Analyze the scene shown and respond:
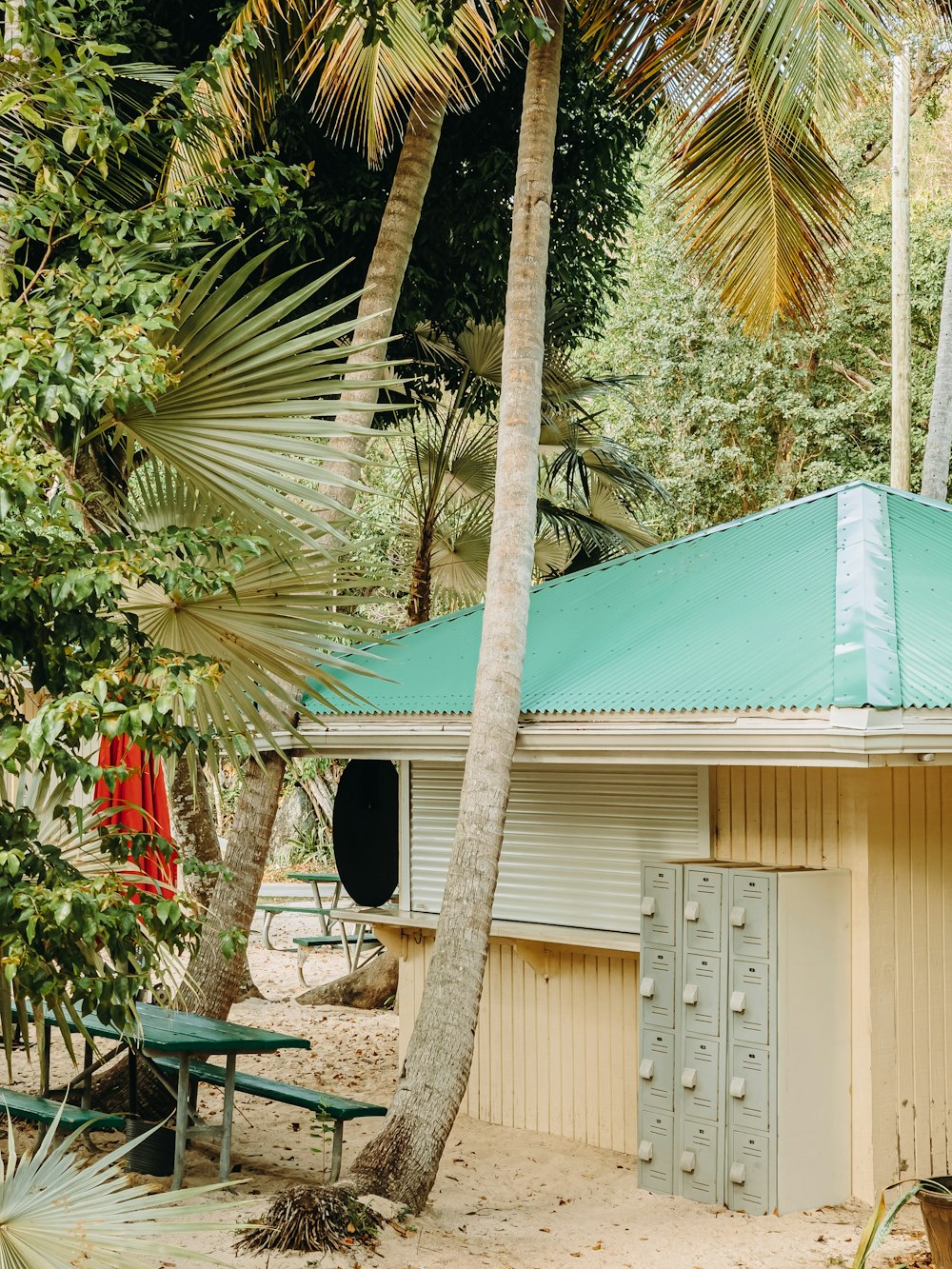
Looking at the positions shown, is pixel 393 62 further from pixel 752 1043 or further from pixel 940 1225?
pixel 940 1225

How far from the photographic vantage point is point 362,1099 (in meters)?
9.88

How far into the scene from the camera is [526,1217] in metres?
7.19

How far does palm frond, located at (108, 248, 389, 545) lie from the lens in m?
5.16

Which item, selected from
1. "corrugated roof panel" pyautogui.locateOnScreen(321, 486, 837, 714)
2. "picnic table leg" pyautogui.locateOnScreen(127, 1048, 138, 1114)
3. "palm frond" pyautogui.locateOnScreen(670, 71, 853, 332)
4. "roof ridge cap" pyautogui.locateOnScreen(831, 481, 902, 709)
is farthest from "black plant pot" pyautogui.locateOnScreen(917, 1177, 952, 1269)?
"palm frond" pyautogui.locateOnScreen(670, 71, 853, 332)

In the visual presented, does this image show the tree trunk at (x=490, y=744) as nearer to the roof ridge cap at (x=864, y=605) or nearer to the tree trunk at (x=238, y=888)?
the tree trunk at (x=238, y=888)

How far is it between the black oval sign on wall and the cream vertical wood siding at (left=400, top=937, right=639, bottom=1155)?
3.28 ft

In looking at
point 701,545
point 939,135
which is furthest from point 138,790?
point 939,135

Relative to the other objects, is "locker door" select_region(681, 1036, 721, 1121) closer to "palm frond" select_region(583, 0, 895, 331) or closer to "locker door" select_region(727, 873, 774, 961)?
"locker door" select_region(727, 873, 774, 961)

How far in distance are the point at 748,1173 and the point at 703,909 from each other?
1.36m

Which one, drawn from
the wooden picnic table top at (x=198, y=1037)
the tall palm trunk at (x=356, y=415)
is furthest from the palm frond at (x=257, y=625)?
the wooden picnic table top at (x=198, y=1037)

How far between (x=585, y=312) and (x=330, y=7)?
593 centimetres

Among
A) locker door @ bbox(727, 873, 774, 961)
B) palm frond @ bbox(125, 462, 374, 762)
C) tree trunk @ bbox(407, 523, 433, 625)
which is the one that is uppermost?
tree trunk @ bbox(407, 523, 433, 625)

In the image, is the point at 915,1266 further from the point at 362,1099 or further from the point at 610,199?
the point at 610,199

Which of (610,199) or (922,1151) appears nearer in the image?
(922,1151)
